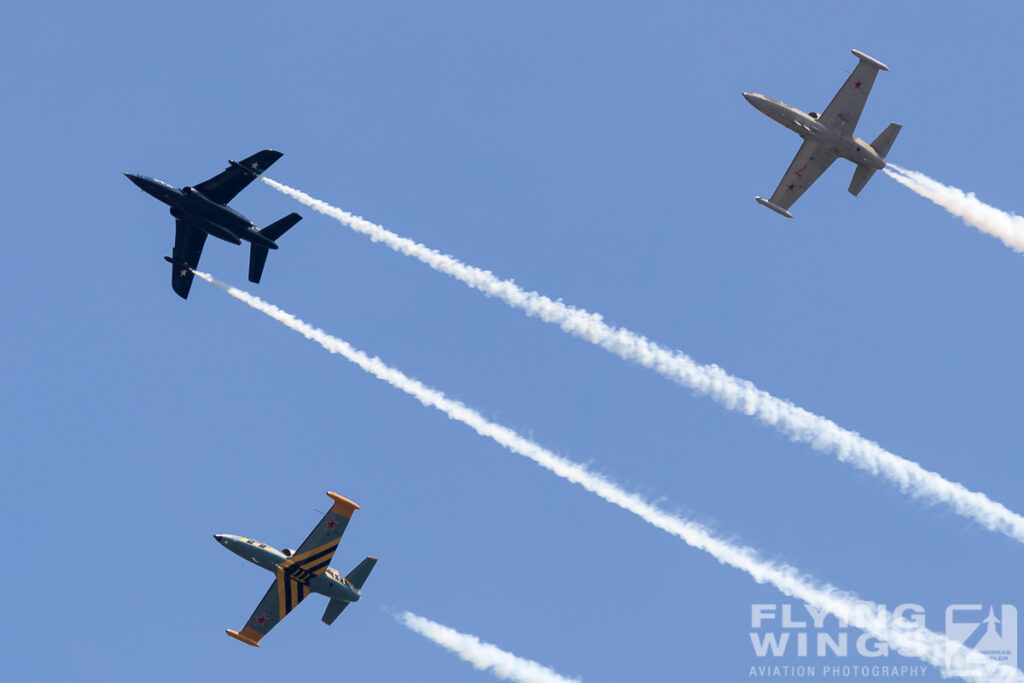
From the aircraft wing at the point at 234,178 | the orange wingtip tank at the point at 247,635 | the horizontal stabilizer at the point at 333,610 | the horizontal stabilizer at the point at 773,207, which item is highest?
the horizontal stabilizer at the point at 773,207

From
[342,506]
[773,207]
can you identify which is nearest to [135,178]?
[342,506]

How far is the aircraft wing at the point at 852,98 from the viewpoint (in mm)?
66812

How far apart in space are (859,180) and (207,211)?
1434 inches

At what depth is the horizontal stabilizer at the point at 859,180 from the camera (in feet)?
221

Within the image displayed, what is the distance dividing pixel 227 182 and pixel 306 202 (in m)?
4.66

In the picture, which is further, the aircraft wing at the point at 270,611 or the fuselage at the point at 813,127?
the fuselage at the point at 813,127

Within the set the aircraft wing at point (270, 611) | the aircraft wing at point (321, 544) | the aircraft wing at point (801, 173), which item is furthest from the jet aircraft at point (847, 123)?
the aircraft wing at point (270, 611)

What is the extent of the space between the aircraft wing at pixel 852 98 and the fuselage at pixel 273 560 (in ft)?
117

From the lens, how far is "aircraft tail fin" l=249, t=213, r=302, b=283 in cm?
6988

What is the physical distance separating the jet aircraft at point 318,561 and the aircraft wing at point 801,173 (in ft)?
101

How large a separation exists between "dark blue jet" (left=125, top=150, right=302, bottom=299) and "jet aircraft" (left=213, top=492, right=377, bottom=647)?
16032 mm

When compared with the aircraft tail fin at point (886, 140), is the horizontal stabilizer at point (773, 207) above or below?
below

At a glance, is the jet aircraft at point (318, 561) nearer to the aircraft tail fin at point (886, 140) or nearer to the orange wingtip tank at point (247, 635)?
the orange wingtip tank at point (247, 635)

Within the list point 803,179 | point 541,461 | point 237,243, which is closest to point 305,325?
point 237,243
